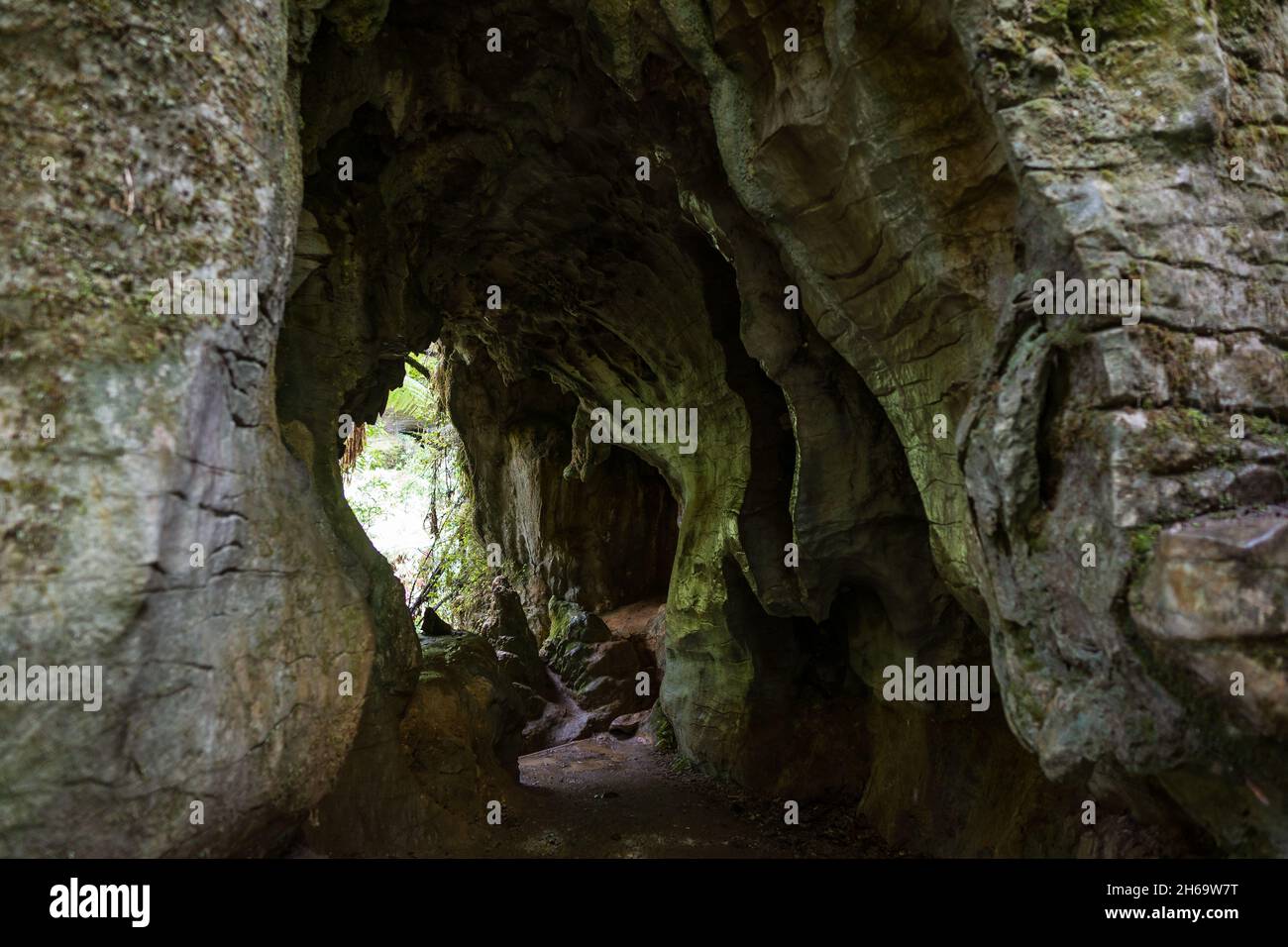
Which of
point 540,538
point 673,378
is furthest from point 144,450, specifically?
point 540,538

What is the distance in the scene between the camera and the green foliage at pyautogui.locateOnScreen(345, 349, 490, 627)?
15156mm

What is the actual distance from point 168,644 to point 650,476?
12.4 metres

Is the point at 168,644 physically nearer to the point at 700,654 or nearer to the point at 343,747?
the point at 343,747

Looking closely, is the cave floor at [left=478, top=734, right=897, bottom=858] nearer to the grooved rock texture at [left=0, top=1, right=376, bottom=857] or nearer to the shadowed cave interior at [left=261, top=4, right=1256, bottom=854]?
the shadowed cave interior at [left=261, top=4, right=1256, bottom=854]

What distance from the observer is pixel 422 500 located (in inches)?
734

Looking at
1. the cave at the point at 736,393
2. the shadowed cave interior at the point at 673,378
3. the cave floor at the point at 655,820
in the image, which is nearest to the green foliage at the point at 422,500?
the shadowed cave interior at the point at 673,378

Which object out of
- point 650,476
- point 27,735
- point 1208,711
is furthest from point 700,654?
point 27,735

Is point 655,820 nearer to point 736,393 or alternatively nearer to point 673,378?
point 736,393

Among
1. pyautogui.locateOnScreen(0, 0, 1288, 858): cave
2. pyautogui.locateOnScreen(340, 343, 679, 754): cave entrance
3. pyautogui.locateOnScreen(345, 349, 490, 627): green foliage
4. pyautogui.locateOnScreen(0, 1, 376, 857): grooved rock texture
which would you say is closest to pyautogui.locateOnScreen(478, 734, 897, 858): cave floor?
pyautogui.locateOnScreen(0, 0, 1288, 858): cave

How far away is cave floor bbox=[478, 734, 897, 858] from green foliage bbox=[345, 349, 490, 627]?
512 centimetres

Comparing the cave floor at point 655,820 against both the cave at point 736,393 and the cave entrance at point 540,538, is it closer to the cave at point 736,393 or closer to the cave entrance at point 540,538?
the cave at point 736,393

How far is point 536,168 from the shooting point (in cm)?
799

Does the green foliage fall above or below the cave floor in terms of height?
above

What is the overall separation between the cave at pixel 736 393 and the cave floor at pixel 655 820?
8 centimetres
